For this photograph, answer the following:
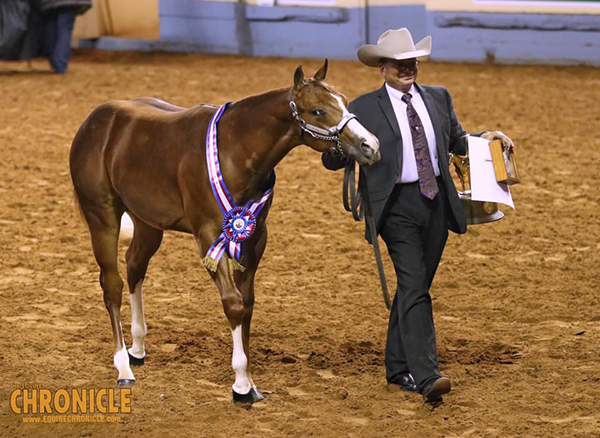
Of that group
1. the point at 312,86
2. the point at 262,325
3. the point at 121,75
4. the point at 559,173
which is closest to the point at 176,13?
the point at 121,75

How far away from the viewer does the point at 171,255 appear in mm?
8172

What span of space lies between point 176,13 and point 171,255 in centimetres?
1019

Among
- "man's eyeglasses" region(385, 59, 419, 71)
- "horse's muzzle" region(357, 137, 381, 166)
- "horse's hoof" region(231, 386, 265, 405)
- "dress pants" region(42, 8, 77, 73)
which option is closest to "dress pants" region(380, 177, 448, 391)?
"horse's muzzle" region(357, 137, 381, 166)

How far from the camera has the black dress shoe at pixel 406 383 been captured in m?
5.55

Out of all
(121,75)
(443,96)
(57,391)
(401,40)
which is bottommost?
(121,75)

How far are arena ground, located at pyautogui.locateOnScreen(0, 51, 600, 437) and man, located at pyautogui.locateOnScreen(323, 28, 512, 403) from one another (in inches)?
13.4

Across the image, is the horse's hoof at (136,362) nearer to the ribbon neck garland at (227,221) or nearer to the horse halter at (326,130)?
the ribbon neck garland at (227,221)

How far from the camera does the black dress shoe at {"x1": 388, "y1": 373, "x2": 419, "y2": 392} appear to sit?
5.55m

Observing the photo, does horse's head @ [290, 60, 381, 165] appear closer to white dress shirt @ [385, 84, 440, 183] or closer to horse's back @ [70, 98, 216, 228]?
white dress shirt @ [385, 84, 440, 183]

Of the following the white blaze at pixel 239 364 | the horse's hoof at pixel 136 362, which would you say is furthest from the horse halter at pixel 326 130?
the horse's hoof at pixel 136 362

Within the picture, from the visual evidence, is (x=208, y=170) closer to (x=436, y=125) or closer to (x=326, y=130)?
(x=326, y=130)

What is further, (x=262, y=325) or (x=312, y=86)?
(x=262, y=325)

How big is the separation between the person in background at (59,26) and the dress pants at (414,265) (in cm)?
1110

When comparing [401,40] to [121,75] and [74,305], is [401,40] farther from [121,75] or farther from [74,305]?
[121,75]
